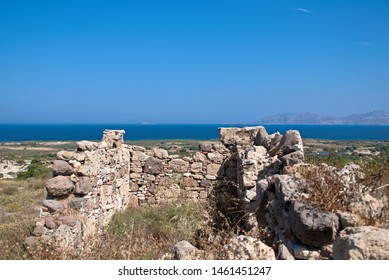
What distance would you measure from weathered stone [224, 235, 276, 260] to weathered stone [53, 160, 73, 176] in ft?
13.8

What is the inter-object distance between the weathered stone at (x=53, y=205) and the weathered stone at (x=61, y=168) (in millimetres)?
552

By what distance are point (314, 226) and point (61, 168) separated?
4.94 m

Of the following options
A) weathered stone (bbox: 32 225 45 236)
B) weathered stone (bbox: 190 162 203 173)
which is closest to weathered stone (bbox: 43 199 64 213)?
weathered stone (bbox: 32 225 45 236)

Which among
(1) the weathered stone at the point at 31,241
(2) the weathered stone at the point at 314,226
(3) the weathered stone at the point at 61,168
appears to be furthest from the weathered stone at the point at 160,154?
(2) the weathered stone at the point at 314,226

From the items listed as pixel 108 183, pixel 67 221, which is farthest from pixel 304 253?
pixel 108 183

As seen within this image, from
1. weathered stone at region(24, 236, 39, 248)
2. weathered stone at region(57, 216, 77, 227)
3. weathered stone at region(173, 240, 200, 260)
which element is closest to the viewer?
weathered stone at region(173, 240, 200, 260)

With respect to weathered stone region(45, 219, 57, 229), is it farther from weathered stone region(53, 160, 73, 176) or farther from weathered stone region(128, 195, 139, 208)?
weathered stone region(128, 195, 139, 208)

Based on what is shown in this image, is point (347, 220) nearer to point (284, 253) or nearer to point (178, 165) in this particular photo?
point (284, 253)

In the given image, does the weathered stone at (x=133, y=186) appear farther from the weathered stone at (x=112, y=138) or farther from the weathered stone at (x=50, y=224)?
the weathered stone at (x=50, y=224)

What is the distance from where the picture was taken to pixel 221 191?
11242mm

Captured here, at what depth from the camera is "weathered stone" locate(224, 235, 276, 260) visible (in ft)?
13.1

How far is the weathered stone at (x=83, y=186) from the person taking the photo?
7349 mm

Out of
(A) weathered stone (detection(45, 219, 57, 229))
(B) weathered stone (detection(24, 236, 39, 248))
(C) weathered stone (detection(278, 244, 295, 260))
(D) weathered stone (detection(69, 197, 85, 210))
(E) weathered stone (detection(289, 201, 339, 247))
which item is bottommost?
(B) weathered stone (detection(24, 236, 39, 248))
